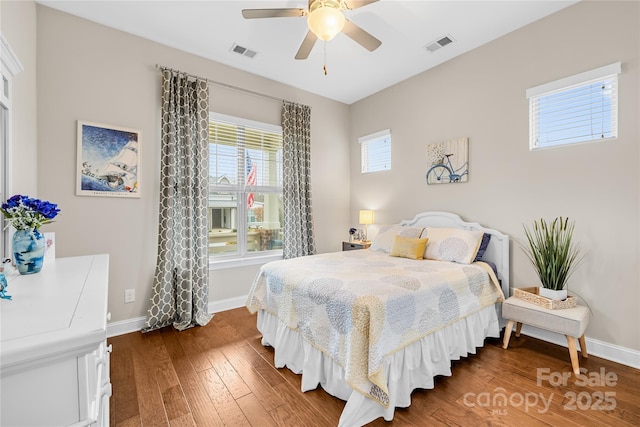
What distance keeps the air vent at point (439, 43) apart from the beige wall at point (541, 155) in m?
0.36

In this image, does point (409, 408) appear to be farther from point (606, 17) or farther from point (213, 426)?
point (606, 17)

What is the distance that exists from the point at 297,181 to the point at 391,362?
9.19ft

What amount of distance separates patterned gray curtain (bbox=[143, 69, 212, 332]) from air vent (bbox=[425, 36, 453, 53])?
8.47 feet

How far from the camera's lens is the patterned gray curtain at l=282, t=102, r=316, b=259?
3.92 m

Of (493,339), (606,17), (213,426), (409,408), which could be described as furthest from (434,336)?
(606,17)

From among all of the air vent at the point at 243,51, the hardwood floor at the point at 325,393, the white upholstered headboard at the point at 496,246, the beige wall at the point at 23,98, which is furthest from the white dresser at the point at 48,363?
the white upholstered headboard at the point at 496,246

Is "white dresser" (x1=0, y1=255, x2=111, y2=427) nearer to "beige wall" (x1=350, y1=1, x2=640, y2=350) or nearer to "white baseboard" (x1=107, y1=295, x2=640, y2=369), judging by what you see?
"white baseboard" (x1=107, y1=295, x2=640, y2=369)

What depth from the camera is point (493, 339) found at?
A: 106 inches

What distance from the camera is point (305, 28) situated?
2.78 m

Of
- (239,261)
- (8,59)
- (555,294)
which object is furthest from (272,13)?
(555,294)

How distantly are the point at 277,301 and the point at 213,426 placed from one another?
91 cm

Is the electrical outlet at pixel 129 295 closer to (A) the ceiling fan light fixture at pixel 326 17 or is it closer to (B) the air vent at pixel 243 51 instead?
(B) the air vent at pixel 243 51

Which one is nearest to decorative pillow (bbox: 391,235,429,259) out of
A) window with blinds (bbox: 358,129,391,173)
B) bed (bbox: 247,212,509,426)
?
bed (bbox: 247,212,509,426)

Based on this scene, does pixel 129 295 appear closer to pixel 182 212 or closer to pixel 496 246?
pixel 182 212
